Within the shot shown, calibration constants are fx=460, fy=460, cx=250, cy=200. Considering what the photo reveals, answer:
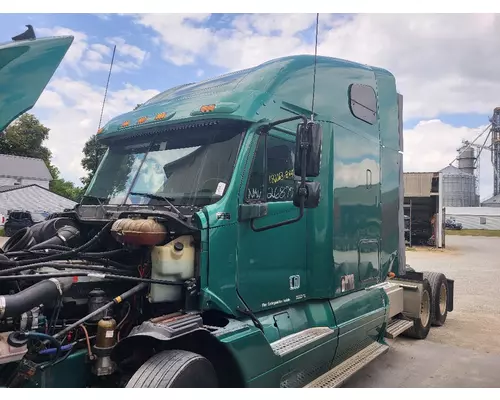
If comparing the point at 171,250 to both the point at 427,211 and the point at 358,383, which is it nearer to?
the point at 358,383

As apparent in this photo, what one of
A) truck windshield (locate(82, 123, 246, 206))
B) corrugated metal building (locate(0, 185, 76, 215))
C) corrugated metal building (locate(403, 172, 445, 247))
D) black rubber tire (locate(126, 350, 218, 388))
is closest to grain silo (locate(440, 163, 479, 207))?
truck windshield (locate(82, 123, 246, 206))

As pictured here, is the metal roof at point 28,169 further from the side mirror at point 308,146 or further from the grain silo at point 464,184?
the side mirror at point 308,146

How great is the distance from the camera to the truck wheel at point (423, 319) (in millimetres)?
7062

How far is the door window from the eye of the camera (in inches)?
153

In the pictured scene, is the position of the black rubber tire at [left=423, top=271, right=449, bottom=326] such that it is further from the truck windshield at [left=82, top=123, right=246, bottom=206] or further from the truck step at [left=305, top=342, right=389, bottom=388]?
the truck windshield at [left=82, top=123, right=246, bottom=206]

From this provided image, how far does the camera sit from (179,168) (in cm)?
388

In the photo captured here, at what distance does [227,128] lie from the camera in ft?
12.7

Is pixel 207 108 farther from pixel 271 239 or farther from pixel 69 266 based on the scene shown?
pixel 69 266

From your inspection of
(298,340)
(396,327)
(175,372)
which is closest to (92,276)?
(175,372)

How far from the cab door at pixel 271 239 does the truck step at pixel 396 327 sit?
2.15 meters

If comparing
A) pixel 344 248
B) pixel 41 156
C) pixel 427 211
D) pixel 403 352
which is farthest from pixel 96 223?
pixel 41 156

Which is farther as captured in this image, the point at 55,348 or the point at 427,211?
the point at 427,211

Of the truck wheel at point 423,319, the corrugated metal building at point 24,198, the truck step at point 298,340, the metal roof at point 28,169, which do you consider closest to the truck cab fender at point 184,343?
the truck step at point 298,340

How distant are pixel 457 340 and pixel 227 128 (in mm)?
5349
